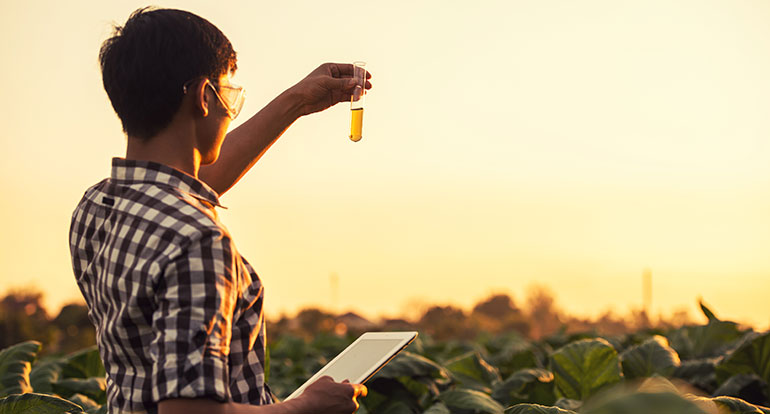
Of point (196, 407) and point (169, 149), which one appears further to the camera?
point (169, 149)

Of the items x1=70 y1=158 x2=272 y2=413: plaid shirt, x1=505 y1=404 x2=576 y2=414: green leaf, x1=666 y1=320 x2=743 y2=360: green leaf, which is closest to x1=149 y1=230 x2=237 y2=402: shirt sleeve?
x1=70 y1=158 x2=272 y2=413: plaid shirt

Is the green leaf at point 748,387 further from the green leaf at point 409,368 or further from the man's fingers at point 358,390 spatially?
the man's fingers at point 358,390

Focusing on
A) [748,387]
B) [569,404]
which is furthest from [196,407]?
[748,387]

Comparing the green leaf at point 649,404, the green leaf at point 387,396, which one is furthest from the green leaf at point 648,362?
the green leaf at point 649,404

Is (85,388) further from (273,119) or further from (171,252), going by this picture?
(171,252)

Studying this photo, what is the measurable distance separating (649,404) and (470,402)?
7.57 feet

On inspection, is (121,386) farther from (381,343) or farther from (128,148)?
(381,343)

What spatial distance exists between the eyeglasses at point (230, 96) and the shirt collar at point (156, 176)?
176mm

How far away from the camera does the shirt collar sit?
1643 mm

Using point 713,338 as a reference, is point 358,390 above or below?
above

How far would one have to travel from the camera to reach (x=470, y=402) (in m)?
3.13

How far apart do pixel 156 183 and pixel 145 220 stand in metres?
0.12

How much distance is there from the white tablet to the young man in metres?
0.13

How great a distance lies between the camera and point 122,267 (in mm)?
1555
